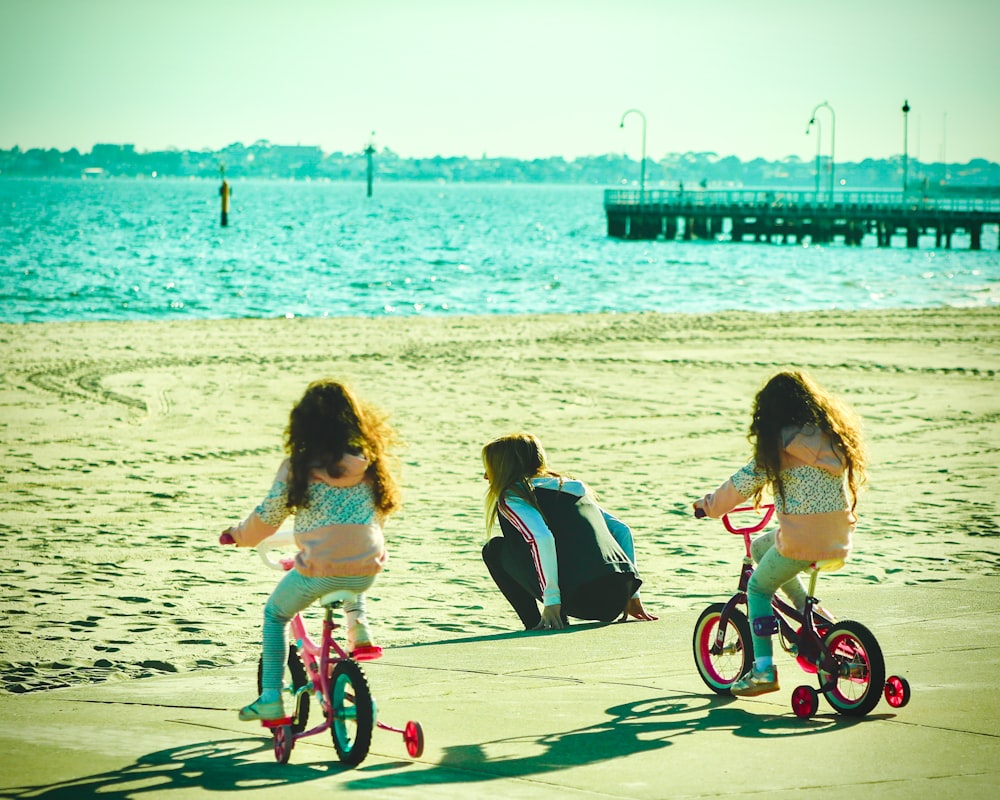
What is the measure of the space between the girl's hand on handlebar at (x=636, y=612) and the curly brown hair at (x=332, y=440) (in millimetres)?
2729

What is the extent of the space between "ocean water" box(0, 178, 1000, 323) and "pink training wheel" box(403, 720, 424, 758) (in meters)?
27.1

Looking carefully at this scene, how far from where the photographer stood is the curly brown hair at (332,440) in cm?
431

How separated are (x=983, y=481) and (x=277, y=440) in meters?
6.55

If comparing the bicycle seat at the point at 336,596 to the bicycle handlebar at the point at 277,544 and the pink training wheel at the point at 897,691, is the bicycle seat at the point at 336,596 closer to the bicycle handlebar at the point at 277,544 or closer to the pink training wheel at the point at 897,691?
the bicycle handlebar at the point at 277,544

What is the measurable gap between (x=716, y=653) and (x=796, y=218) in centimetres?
7260

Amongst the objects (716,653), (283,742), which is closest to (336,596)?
(283,742)

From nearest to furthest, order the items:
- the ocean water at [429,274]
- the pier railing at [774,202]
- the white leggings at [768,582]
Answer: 1. the white leggings at [768,582]
2. the ocean water at [429,274]
3. the pier railing at [774,202]

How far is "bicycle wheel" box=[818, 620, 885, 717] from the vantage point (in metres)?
4.75

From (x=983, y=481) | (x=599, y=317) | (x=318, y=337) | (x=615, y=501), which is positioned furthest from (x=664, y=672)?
(x=599, y=317)

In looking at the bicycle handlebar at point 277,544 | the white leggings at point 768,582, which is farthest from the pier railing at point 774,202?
the bicycle handlebar at point 277,544

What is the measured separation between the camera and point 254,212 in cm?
12162

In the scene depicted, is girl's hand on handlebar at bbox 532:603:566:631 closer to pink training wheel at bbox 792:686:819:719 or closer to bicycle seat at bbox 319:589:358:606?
pink training wheel at bbox 792:686:819:719

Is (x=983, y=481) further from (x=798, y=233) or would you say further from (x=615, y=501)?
(x=798, y=233)

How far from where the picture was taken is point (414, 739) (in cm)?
442
